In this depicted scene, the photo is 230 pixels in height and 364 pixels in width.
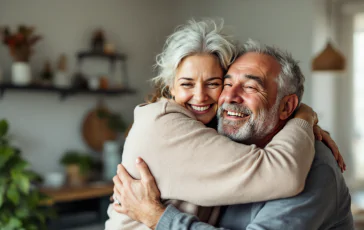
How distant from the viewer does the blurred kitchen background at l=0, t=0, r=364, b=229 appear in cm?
411

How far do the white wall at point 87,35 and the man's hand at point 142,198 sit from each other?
3073 millimetres

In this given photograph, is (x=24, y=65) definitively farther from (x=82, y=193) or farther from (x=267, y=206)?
(x=267, y=206)

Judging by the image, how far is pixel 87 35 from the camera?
4.66 metres

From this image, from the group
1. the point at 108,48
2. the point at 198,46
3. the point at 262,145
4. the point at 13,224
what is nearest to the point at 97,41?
the point at 108,48

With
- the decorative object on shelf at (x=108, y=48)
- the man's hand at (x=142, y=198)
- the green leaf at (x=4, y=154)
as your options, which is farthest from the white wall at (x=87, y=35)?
the man's hand at (x=142, y=198)

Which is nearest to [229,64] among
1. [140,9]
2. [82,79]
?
[82,79]

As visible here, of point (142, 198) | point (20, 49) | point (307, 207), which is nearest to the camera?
point (307, 207)

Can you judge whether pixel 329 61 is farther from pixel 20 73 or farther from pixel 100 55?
pixel 20 73

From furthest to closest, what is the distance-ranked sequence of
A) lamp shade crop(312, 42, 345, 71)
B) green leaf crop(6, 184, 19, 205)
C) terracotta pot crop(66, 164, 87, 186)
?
1. terracotta pot crop(66, 164, 87, 186)
2. lamp shade crop(312, 42, 345, 71)
3. green leaf crop(6, 184, 19, 205)

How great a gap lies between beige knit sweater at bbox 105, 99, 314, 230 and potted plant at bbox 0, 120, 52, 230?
1638 mm

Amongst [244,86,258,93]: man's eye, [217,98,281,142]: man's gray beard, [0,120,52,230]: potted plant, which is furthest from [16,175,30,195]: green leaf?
[244,86,258,93]: man's eye

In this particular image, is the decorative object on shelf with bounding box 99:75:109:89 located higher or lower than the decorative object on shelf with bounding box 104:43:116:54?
lower

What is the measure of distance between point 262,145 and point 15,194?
1848mm

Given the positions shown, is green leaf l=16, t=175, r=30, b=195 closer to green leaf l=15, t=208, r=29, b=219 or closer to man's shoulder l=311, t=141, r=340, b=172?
green leaf l=15, t=208, r=29, b=219
